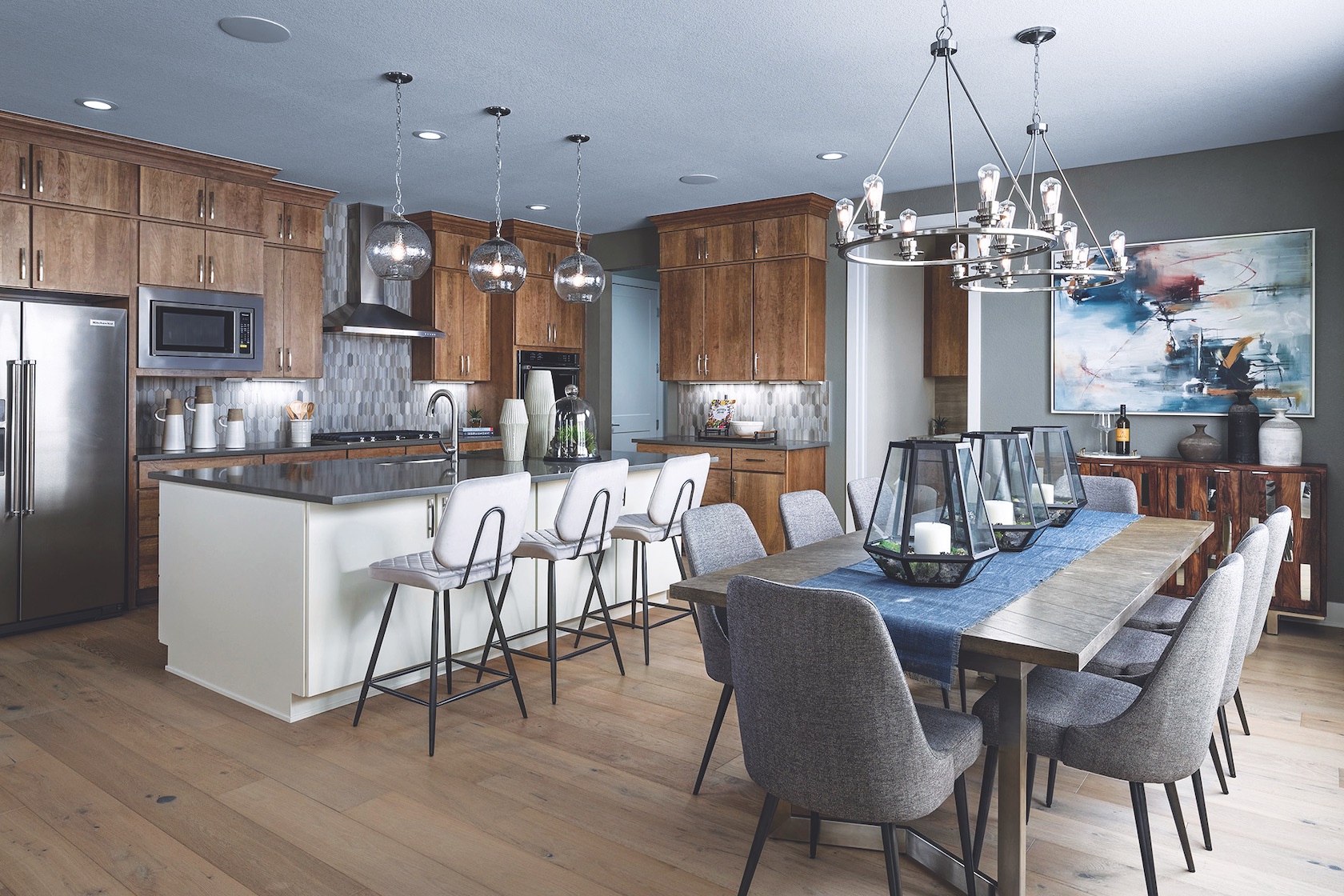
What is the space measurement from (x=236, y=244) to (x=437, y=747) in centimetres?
373

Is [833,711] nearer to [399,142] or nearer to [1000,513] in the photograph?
[1000,513]

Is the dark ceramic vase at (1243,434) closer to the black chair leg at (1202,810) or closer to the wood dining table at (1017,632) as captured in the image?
the wood dining table at (1017,632)

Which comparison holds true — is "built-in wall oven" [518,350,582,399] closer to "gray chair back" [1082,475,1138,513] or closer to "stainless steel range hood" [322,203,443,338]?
"stainless steel range hood" [322,203,443,338]

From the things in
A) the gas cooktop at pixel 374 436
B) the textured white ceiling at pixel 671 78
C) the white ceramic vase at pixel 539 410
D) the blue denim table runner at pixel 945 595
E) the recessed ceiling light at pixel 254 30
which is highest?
the textured white ceiling at pixel 671 78

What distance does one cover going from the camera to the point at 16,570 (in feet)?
13.9

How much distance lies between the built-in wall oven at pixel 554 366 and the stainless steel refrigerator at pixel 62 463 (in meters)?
3.06

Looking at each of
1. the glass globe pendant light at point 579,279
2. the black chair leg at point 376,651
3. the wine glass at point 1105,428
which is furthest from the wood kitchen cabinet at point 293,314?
the wine glass at point 1105,428

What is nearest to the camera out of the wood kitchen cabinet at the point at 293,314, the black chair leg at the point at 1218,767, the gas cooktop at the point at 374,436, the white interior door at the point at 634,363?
the black chair leg at the point at 1218,767

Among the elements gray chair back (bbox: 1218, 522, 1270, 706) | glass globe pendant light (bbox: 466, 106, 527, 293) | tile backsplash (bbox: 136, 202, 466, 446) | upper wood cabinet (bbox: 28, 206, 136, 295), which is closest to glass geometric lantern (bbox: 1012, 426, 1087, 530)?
gray chair back (bbox: 1218, 522, 1270, 706)

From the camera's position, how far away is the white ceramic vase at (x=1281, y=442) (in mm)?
4445

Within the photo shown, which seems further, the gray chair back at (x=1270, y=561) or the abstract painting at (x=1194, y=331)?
the abstract painting at (x=1194, y=331)

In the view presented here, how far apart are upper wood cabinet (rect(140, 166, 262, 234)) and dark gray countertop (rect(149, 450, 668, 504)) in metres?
1.96

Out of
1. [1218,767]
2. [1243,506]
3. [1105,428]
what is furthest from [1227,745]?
[1105,428]

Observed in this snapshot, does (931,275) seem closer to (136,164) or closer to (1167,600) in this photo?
(1167,600)
